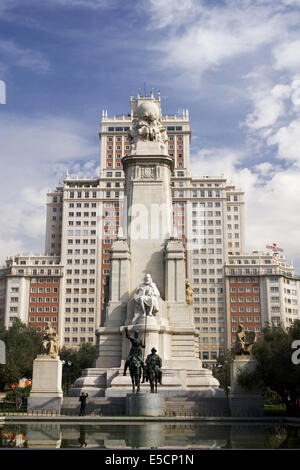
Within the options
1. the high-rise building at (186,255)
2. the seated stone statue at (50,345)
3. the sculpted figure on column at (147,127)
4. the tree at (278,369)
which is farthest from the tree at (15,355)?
the high-rise building at (186,255)

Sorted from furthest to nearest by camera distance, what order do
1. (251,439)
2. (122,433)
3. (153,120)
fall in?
(153,120) < (122,433) < (251,439)

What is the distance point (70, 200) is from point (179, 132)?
3133 cm

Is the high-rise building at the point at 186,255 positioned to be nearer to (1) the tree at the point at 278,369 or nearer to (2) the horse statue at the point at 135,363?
(1) the tree at the point at 278,369

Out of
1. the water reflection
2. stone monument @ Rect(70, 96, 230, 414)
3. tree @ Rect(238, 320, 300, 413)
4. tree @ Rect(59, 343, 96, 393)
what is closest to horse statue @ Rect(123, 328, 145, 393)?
stone monument @ Rect(70, 96, 230, 414)

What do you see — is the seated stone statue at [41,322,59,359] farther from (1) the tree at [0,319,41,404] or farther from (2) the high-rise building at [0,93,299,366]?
(2) the high-rise building at [0,93,299,366]

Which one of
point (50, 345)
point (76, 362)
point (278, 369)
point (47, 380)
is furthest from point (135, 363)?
point (76, 362)

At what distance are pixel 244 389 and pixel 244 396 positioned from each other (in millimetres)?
597

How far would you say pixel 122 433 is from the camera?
63.1ft

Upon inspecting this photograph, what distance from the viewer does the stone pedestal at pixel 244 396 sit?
31.4m

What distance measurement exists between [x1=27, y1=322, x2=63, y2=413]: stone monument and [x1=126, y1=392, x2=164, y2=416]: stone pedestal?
6.51 metres

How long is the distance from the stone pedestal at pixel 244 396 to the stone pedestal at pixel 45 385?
10.2 metres

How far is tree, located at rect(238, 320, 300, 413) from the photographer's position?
3107 centimetres
